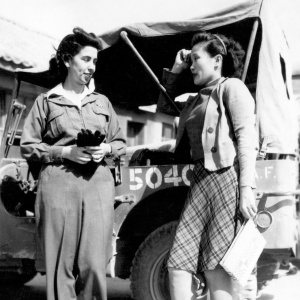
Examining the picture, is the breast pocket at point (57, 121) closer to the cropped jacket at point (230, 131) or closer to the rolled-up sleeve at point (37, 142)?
the rolled-up sleeve at point (37, 142)

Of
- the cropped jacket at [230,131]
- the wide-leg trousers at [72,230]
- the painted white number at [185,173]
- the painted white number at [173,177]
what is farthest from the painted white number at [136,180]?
the cropped jacket at [230,131]

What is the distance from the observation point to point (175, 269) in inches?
108

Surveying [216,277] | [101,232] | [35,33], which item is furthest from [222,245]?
[35,33]

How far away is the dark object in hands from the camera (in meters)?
2.77

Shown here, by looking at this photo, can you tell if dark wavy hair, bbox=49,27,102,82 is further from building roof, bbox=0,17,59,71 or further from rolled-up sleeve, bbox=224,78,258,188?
building roof, bbox=0,17,59,71

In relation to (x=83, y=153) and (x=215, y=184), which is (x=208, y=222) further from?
(x=83, y=153)

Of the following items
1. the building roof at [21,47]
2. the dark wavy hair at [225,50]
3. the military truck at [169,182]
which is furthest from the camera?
the building roof at [21,47]

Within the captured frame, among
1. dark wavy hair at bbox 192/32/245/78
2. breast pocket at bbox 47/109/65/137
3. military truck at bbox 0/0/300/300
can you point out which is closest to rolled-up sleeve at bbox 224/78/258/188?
dark wavy hair at bbox 192/32/245/78

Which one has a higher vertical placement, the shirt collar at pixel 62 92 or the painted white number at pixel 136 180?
the shirt collar at pixel 62 92

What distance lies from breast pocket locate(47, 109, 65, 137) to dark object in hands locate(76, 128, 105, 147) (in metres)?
0.22

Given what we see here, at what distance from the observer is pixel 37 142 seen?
3.00 m

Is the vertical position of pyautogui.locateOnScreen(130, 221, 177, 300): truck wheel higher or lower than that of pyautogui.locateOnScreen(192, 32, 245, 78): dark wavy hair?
lower

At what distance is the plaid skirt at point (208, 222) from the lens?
266 centimetres

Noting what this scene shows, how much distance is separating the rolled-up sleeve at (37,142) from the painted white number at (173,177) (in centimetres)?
87
